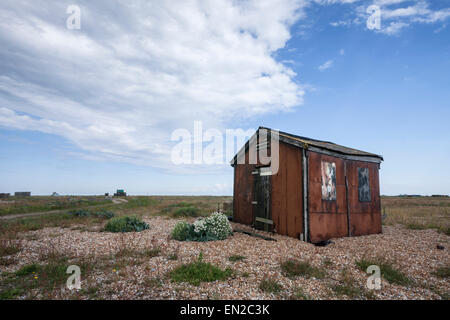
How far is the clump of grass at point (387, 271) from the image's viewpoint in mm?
6089

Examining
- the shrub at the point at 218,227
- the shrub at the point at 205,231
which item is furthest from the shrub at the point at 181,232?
the shrub at the point at 218,227

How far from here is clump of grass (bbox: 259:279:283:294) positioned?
532 centimetres

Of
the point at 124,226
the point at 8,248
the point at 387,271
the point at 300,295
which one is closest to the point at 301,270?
the point at 300,295

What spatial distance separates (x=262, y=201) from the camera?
1248cm

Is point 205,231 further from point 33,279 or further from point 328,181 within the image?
point 328,181

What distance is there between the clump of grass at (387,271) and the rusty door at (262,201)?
5059 mm

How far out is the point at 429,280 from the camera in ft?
20.5

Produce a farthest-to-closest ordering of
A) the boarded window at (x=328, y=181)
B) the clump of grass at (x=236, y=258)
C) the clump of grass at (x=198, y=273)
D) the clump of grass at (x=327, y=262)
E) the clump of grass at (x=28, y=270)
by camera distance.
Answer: the boarded window at (x=328, y=181), the clump of grass at (x=236, y=258), the clump of grass at (x=327, y=262), the clump of grass at (x=28, y=270), the clump of grass at (x=198, y=273)

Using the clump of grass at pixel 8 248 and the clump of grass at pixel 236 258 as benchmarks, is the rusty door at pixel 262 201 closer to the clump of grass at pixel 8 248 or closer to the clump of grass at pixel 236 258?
the clump of grass at pixel 236 258
